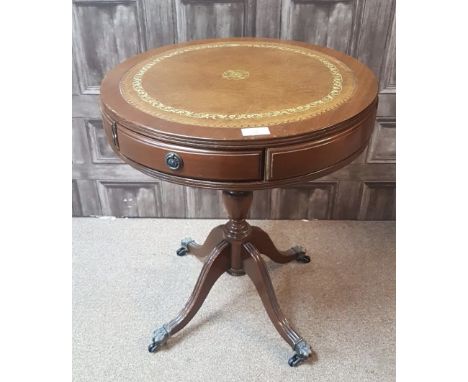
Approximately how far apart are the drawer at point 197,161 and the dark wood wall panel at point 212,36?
33.2 inches

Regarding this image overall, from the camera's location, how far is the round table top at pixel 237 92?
0.93 metres

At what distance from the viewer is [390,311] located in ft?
5.17

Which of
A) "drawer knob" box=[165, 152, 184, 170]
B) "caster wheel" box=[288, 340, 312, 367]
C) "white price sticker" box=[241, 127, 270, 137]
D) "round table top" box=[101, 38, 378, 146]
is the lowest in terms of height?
"caster wheel" box=[288, 340, 312, 367]

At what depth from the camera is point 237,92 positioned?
108 centimetres

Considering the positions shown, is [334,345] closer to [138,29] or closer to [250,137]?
[250,137]

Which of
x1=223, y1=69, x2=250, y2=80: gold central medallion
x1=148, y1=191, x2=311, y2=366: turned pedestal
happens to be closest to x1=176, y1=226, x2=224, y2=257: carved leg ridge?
x1=148, y1=191, x2=311, y2=366: turned pedestal

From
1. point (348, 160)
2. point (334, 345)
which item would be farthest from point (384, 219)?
point (348, 160)

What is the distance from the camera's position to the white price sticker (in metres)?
0.90

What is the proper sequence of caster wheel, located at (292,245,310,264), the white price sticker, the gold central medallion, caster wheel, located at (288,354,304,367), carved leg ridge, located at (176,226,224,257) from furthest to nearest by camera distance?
caster wheel, located at (292,245,310,264) < carved leg ridge, located at (176,226,224,257) < caster wheel, located at (288,354,304,367) < the gold central medallion < the white price sticker

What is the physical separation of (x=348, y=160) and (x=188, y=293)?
0.92 meters

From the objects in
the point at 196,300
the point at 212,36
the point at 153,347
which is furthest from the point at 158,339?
the point at 212,36

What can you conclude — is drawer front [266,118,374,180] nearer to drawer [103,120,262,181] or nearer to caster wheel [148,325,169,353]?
drawer [103,120,262,181]

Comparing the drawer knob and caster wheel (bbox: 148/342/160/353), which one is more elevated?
the drawer knob

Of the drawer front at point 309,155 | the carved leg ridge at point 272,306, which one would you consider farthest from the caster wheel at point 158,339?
the drawer front at point 309,155
